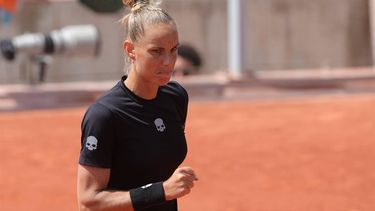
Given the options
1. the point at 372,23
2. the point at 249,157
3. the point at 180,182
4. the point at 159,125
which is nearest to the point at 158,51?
the point at 159,125

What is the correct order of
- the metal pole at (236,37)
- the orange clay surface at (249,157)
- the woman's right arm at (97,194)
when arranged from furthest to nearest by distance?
1. the metal pole at (236,37)
2. the orange clay surface at (249,157)
3. the woman's right arm at (97,194)

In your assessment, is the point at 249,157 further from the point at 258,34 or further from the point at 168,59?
the point at 258,34

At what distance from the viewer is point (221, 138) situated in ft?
36.3

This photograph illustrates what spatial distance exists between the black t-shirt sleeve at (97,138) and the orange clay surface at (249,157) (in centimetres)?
428

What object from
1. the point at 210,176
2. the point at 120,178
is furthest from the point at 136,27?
the point at 210,176

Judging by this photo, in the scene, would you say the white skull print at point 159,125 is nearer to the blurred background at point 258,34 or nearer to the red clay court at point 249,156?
the red clay court at point 249,156

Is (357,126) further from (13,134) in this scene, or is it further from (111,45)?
(111,45)

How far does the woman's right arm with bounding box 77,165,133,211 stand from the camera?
311 centimetres

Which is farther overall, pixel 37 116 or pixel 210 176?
pixel 37 116

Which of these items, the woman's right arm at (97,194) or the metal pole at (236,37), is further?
the metal pole at (236,37)

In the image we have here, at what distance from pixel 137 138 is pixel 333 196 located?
4792 millimetres

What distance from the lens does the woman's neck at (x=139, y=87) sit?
325 cm

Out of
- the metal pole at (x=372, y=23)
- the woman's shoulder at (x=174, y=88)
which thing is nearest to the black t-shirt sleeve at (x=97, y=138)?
the woman's shoulder at (x=174, y=88)

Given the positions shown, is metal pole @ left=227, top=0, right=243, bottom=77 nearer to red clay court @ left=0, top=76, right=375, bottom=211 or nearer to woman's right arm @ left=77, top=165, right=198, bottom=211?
red clay court @ left=0, top=76, right=375, bottom=211
